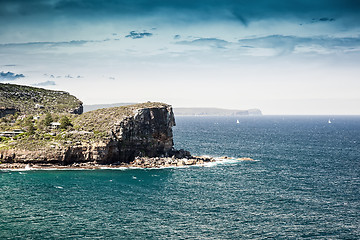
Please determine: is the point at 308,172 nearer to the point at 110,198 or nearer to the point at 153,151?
the point at 153,151

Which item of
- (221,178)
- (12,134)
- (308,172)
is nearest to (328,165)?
(308,172)

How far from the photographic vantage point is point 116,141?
111m

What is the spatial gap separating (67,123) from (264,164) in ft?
221

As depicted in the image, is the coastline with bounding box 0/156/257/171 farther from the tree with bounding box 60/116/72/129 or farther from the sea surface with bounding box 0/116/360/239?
the tree with bounding box 60/116/72/129

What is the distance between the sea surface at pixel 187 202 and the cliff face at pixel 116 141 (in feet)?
26.1

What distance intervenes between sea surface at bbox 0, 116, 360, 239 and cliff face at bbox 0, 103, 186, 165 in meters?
7.94

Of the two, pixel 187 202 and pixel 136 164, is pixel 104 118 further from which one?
pixel 187 202

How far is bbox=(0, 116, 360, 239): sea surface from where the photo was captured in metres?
55.4

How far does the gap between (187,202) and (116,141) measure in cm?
4709

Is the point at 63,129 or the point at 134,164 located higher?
the point at 63,129

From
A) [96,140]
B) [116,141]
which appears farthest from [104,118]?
[96,140]

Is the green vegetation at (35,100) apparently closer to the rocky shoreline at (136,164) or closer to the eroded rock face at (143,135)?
the rocky shoreline at (136,164)

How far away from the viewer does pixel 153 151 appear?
387ft

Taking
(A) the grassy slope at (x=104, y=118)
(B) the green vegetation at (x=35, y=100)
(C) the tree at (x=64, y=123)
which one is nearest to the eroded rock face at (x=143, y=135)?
(A) the grassy slope at (x=104, y=118)
